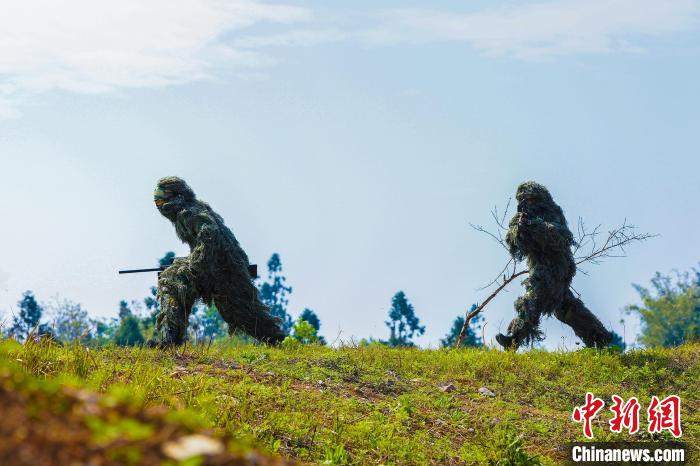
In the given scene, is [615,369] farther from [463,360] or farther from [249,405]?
[249,405]

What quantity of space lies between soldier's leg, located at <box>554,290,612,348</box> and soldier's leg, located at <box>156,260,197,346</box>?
5347mm

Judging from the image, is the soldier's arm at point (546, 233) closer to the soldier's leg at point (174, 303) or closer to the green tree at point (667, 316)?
the soldier's leg at point (174, 303)

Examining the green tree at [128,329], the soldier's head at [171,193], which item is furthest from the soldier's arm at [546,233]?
the green tree at [128,329]

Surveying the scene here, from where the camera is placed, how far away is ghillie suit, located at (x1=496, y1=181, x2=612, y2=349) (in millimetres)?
14500

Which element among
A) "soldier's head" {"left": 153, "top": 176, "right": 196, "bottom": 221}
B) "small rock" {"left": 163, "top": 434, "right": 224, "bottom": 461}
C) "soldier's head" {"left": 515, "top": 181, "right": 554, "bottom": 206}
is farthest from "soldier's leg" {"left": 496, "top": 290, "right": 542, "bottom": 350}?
"small rock" {"left": 163, "top": 434, "right": 224, "bottom": 461}

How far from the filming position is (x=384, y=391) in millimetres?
11281

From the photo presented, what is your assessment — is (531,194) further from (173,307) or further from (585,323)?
(173,307)

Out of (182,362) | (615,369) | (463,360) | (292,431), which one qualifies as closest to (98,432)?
(292,431)

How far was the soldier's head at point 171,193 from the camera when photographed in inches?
559

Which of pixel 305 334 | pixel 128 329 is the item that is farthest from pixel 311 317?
pixel 305 334

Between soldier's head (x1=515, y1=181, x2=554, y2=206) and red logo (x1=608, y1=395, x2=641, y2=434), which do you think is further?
soldier's head (x1=515, y1=181, x2=554, y2=206)

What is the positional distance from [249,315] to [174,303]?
107 centimetres

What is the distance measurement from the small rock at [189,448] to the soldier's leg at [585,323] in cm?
1148

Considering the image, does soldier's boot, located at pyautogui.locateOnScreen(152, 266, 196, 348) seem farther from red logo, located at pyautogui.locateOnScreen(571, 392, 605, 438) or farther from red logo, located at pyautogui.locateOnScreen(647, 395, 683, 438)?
red logo, located at pyautogui.locateOnScreen(647, 395, 683, 438)
